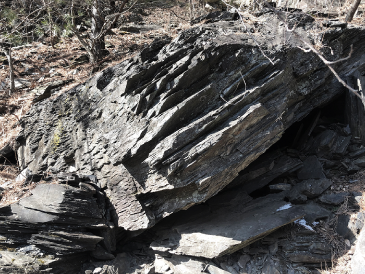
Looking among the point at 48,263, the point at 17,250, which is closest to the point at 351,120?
the point at 48,263

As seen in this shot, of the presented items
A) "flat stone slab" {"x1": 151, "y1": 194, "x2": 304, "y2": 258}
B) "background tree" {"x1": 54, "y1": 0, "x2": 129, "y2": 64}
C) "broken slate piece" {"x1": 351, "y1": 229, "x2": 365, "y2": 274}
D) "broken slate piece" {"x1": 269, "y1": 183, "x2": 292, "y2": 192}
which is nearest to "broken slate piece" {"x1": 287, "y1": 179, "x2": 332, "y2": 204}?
"broken slate piece" {"x1": 269, "y1": 183, "x2": 292, "y2": 192}

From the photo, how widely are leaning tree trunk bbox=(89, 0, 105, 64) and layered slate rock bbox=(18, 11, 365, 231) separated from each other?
3.86 meters

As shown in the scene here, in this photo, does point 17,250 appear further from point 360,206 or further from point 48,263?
point 360,206

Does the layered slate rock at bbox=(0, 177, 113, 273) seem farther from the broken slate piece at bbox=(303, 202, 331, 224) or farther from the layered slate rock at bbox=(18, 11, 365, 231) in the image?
the broken slate piece at bbox=(303, 202, 331, 224)

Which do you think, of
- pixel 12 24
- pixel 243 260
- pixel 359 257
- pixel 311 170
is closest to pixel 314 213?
pixel 359 257

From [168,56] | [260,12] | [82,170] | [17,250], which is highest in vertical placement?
[260,12]

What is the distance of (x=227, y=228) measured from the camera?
6.29 m

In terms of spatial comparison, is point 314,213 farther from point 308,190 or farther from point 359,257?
point 359,257

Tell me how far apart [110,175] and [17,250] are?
262 cm

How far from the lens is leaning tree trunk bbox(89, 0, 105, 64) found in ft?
33.9

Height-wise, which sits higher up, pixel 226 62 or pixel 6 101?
pixel 6 101

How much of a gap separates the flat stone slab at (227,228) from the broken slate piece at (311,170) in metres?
1.29

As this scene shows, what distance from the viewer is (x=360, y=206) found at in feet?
21.7

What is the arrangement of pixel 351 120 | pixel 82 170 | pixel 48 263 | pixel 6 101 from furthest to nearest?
pixel 6 101 → pixel 351 120 → pixel 82 170 → pixel 48 263
